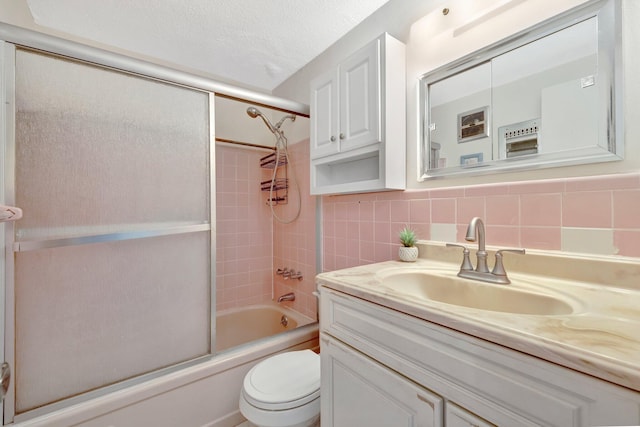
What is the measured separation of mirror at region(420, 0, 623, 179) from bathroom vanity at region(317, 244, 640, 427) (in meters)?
0.36

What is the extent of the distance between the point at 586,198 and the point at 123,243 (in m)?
1.73

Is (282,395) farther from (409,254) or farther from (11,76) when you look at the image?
(11,76)

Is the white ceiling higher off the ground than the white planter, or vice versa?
the white ceiling

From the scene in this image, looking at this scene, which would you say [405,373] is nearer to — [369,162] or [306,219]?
[369,162]

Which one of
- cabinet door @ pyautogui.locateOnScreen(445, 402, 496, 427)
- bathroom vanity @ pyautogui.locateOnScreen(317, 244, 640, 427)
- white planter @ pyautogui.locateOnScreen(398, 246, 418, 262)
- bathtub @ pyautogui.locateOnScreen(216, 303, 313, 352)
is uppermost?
white planter @ pyautogui.locateOnScreen(398, 246, 418, 262)

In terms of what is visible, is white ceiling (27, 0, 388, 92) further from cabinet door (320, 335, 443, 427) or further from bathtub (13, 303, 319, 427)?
bathtub (13, 303, 319, 427)

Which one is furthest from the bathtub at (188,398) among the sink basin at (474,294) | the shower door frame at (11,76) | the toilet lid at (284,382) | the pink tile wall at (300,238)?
the sink basin at (474,294)

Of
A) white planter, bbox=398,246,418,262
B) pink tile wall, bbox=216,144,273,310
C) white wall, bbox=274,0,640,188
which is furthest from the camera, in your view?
pink tile wall, bbox=216,144,273,310

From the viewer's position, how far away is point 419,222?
4.19ft

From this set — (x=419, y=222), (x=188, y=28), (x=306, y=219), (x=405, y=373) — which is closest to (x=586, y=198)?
(x=419, y=222)

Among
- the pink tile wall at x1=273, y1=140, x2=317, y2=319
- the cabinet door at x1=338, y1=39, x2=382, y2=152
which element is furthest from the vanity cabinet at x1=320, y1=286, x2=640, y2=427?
the pink tile wall at x1=273, y1=140, x2=317, y2=319

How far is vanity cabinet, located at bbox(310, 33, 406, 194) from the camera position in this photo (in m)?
1.25

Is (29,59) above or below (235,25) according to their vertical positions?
below

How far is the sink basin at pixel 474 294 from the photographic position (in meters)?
0.76
